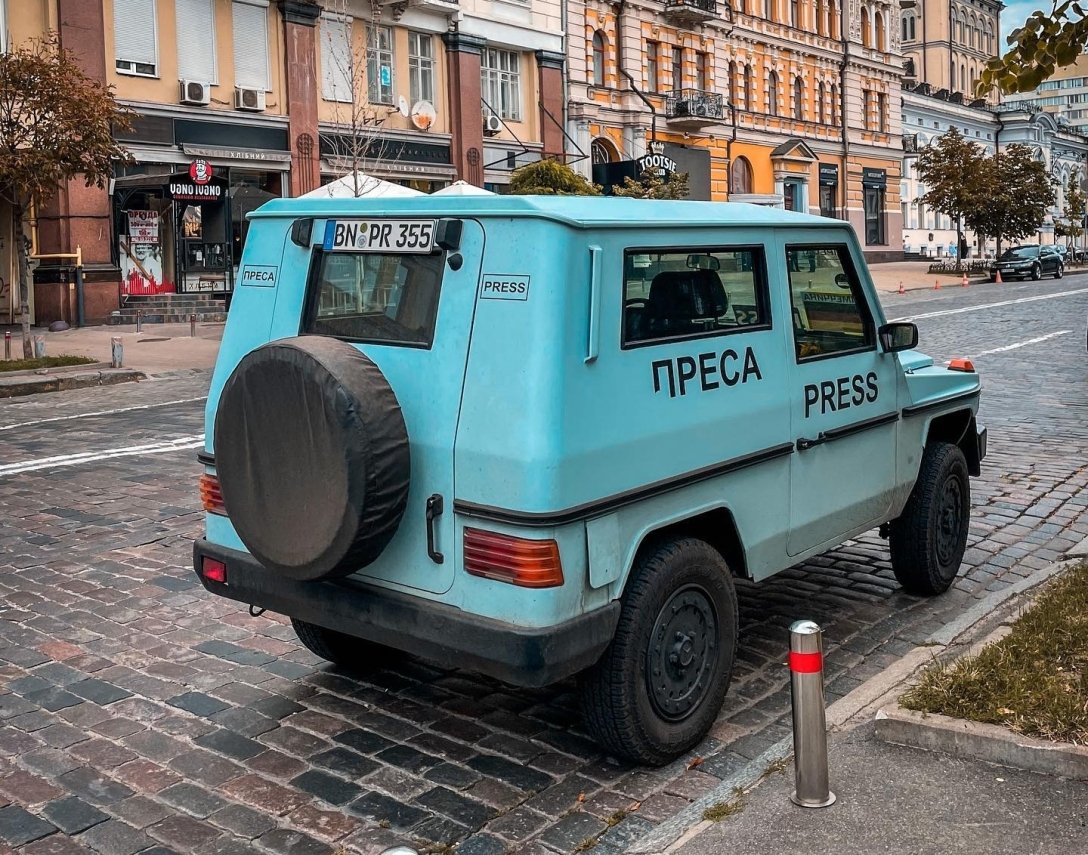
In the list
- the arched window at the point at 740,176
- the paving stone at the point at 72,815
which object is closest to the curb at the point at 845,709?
the paving stone at the point at 72,815

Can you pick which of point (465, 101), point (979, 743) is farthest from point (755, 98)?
point (979, 743)

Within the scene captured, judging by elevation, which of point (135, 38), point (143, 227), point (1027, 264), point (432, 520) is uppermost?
point (135, 38)

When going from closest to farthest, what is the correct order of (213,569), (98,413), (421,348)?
(421,348) < (213,569) < (98,413)

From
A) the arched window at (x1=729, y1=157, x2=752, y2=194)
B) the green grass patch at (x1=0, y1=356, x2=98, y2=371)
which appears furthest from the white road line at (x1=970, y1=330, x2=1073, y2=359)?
the arched window at (x1=729, y1=157, x2=752, y2=194)

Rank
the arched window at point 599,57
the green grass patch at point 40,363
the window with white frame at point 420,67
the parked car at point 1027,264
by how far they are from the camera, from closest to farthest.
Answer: the green grass patch at point 40,363 < the window with white frame at point 420,67 < the arched window at point 599,57 < the parked car at point 1027,264

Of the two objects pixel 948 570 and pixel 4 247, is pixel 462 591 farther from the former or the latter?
pixel 4 247

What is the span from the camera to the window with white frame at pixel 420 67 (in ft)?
116

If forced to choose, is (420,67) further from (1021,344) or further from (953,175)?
(953,175)

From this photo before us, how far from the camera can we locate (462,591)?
13.8ft

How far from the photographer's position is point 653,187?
121 feet

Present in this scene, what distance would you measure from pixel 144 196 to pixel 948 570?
26.2 metres

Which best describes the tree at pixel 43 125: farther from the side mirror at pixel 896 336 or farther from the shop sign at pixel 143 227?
the side mirror at pixel 896 336

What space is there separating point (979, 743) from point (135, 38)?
28027 mm

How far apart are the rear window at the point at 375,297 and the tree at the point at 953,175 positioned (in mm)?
52517
